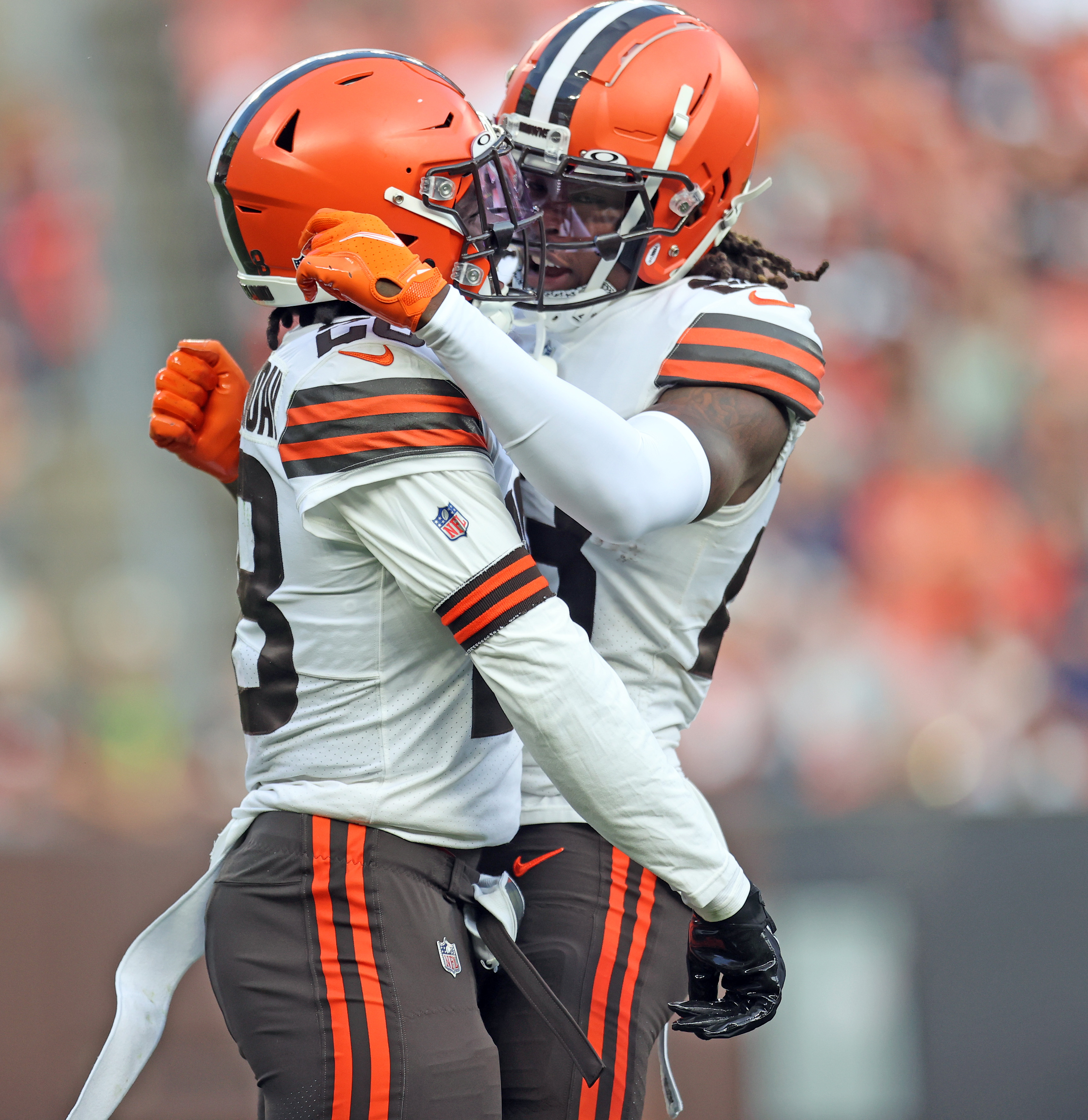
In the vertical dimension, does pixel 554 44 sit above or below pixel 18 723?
above

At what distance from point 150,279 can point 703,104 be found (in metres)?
4.06

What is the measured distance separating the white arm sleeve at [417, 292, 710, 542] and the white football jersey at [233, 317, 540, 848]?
6 cm

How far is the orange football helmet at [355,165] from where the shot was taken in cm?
176

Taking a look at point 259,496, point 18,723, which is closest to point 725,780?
point 18,723

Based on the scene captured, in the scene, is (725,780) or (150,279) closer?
(725,780)

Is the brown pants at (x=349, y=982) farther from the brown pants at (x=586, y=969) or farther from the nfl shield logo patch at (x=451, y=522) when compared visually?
the nfl shield logo patch at (x=451, y=522)

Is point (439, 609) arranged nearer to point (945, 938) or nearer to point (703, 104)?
point (703, 104)

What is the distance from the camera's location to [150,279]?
19.2 feet

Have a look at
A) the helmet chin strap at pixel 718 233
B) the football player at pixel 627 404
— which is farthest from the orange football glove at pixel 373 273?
the helmet chin strap at pixel 718 233

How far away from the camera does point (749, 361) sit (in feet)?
6.59

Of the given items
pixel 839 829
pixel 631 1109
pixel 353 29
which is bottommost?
pixel 839 829

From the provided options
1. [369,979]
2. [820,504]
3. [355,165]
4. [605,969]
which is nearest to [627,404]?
[355,165]

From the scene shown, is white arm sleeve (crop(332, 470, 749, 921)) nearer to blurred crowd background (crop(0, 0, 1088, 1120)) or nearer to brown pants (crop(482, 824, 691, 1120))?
brown pants (crop(482, 824, 691, 1120))

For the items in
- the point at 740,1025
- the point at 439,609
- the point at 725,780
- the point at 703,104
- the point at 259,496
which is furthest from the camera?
the point at 725,780
